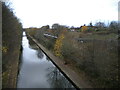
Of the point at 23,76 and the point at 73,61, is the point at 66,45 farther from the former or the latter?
the point at 23,76

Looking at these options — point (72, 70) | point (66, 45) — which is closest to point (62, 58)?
point (66, 45)

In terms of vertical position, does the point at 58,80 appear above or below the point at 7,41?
below

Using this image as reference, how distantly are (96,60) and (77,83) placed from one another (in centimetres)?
135

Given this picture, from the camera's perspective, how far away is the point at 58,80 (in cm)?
939

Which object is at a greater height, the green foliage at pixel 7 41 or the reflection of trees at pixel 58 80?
the green foliage at pixel 7 41

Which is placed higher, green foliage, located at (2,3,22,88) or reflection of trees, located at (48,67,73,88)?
green foliage, located at (2,3,22,88)

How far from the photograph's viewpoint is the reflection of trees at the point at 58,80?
28.2 ft

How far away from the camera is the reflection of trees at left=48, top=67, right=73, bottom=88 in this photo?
8.60m

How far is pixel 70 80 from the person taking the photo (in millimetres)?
8453

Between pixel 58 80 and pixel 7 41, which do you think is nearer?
pixel 7 41

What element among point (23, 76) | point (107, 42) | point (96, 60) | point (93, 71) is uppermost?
point (107, 42)

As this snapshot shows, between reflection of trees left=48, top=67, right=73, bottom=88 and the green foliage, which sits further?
reflection of trees left=48, top=67, right=73, bottom=88

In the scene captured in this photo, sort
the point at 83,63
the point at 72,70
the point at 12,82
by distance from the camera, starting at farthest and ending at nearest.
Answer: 1. the point at 72,70
2. the point at 83,63
3. the point at 12,82

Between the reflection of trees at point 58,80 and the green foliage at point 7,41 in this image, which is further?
the reflection of trees at point 58,80
